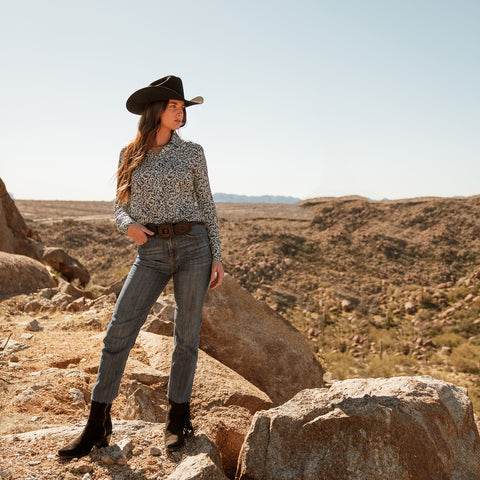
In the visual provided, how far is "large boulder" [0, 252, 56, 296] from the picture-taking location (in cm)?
693

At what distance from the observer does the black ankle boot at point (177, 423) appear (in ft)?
7.54

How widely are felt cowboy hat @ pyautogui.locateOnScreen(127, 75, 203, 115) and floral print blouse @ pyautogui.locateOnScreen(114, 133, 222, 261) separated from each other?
22 centimetres

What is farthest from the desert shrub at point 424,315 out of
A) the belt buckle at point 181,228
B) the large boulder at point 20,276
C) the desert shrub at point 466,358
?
the belt buckle at point 181,228

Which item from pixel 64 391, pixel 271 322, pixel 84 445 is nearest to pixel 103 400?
pixel 84 445

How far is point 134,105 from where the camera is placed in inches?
96.8

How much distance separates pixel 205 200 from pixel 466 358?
8668 mm

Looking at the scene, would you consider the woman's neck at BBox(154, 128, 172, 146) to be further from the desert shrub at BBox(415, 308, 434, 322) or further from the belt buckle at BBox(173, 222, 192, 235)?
the desert shrub at BBox(415, 308, 434, 322)

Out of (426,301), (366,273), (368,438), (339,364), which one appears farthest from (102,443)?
(366,273)

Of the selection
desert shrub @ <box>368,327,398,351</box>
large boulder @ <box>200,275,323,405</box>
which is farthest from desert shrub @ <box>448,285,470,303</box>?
large boulder @ <box>200,275,323,405</box>

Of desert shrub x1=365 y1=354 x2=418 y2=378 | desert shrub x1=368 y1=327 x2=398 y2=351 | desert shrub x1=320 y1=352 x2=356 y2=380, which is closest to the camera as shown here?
desert shrub x1=320 y1=352 x2=356 y2=380

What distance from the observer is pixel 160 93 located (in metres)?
2.36

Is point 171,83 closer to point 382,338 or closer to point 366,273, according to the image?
point 382,338

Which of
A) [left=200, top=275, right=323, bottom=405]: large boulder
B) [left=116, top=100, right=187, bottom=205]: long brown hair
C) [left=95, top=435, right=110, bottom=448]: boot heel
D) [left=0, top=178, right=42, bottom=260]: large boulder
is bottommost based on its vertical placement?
[left=200, top=275, right=323, bottom=405]: large boulder

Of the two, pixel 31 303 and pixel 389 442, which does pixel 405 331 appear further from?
pixel 389 442
